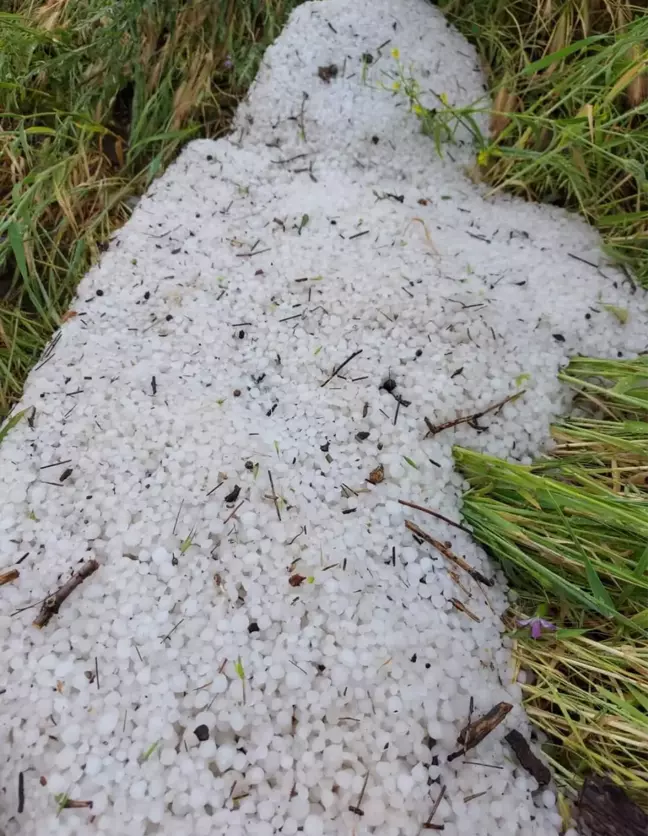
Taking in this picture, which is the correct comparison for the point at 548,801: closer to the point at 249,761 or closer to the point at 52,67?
the point at 249,761

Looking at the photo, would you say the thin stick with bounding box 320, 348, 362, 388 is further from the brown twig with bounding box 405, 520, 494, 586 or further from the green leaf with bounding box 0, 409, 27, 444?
the green leaf with bounding box 0, 409, 27, 444

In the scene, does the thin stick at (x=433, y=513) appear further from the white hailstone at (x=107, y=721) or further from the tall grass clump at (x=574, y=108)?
the tall grass clump at (x=574, y=108)

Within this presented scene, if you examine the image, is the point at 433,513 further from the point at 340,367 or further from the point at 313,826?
the point at 313,826

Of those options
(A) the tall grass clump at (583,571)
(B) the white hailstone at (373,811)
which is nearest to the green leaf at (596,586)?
(A) the tall grass clump at (583,571)

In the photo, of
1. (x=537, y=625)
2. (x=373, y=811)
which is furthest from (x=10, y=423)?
(x=537, y=625)

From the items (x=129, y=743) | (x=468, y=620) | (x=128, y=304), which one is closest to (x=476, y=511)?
(x=468, y=620)

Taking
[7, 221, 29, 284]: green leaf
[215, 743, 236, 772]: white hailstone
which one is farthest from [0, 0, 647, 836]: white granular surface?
[7, 221, 29, 284]: green leaf
